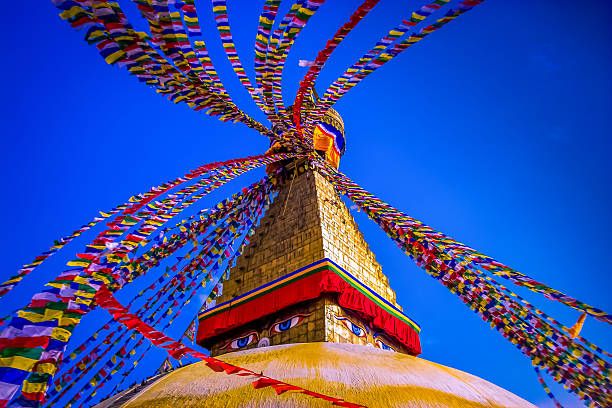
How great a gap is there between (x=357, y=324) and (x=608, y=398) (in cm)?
320

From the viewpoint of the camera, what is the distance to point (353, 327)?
5637 millimetres

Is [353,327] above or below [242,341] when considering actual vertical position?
above

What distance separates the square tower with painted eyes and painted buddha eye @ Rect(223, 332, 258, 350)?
0.01m

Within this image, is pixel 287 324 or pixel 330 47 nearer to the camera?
pixel 330 47

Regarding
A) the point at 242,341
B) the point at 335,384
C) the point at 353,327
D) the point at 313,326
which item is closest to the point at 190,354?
the point at 335,384

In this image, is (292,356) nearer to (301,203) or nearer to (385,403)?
(385,403)

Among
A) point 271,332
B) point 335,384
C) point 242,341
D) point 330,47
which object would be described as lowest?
point 335,384

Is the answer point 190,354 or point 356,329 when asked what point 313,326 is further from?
point 190,354

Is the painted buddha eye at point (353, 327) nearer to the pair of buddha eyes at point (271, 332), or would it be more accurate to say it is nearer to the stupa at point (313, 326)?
the stupa at point (313, 326)

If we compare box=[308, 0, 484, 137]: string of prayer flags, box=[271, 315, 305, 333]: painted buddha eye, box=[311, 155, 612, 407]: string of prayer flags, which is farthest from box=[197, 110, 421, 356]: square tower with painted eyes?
box=[308, 0, 484, 137]: string of prayer flags

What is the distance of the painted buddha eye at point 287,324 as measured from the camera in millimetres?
5477

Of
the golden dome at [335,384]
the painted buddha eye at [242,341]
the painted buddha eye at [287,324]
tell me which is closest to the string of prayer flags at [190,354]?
the golden dome at [335,384]

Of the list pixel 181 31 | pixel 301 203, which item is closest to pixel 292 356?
pixel 181 31

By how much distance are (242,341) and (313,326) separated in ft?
5.21
